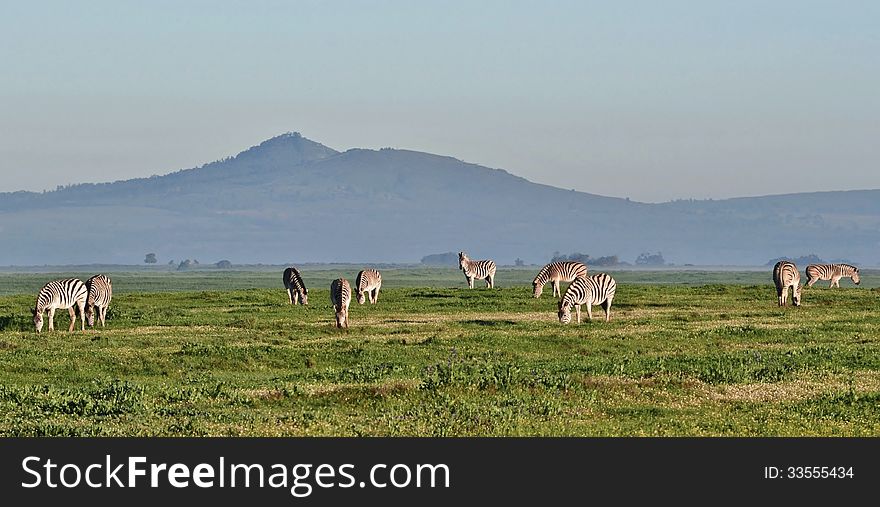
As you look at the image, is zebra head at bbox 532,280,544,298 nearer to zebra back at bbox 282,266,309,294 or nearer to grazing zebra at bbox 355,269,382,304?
grazing zebra at bbox 355,269,382,304

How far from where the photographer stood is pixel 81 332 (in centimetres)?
4384

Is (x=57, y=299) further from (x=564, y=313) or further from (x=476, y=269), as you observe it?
(x=476, y=269)

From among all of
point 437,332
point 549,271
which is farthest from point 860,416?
point 549,271

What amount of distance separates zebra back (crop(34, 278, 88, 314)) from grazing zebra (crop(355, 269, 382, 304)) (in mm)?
15406

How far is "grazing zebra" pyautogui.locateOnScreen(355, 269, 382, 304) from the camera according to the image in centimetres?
5934

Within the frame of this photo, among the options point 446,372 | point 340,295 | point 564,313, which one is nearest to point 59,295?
point 340,295

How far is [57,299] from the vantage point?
148 feet

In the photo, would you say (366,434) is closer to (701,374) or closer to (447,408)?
(447,408)

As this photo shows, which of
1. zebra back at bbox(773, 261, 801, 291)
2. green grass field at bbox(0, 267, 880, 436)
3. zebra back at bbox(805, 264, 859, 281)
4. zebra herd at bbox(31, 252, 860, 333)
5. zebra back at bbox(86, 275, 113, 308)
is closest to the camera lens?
green grass field at bbox(0, 267, 880, 436)

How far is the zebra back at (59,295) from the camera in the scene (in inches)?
1773

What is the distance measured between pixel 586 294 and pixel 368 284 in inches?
591

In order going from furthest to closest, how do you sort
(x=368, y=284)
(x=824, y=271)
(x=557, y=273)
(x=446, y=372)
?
(x=824, y=271) < (x=557, y=273) < (x=368, y=284) < (x=446, y=372)

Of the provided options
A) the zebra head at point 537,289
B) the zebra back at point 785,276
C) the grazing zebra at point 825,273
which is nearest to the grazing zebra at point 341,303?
the zebra head at point 537,289

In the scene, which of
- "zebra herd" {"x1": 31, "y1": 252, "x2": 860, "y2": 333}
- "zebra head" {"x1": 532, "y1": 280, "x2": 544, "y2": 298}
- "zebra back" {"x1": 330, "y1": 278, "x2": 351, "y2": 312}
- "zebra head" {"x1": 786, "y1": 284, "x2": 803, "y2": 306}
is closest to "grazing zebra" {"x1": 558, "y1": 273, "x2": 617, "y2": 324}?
"zebra herd" {"x1": 31, "y1": 252, "x2": 860, "y2": 333}
